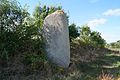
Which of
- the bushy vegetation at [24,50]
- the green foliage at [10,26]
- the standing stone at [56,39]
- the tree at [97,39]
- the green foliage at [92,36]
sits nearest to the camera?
the bushy vegetation at [24,50]

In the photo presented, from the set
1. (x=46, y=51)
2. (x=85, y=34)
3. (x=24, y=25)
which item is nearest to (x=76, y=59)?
(x=46, y=51)

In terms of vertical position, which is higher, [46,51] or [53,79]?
[46,51]

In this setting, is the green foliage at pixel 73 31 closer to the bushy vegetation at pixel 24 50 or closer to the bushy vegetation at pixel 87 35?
the bushy vegetation at pixel 87 35

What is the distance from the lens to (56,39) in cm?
1259

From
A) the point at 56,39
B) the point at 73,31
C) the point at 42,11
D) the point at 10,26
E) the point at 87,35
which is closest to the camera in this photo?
the point at 10,26

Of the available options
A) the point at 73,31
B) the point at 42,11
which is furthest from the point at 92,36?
the point at 42,11

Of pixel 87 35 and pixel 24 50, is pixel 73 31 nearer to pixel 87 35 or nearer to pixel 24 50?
pixel 87 35

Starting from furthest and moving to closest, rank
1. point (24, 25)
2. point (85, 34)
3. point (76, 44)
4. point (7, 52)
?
point (85, 34), point (76, 44), point (24, 25), point (7, 52)

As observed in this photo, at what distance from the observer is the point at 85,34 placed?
21.4 metres

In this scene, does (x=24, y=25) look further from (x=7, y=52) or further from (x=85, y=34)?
(x=85, y=34)

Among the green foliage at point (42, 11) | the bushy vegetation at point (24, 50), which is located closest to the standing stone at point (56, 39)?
the bushy vegetation at point (24, 50)

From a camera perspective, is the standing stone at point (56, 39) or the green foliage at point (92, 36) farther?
the green foliage at point (92, 36)

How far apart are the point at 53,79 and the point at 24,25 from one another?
3.48 meters

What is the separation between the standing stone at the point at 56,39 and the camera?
41.2 ft
